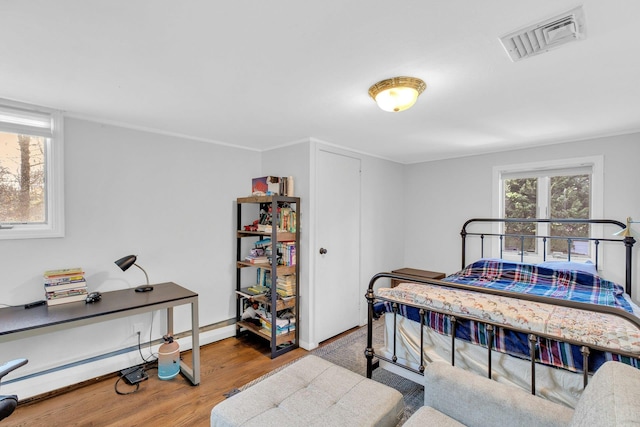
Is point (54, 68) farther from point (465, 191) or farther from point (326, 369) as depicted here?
point (465, 191)

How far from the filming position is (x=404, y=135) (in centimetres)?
296

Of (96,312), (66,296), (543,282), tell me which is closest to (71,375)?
(66,296)

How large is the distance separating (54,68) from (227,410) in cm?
197

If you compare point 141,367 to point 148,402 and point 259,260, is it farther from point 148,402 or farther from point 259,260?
point 259,260

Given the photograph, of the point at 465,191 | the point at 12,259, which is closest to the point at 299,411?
the point at 12,259

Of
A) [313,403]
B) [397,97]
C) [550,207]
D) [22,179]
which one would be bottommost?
[313,403]

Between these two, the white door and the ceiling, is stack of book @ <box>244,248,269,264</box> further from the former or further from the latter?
the ceiling

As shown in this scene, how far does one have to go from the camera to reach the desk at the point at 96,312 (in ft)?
5.81

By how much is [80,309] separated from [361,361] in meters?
2.24

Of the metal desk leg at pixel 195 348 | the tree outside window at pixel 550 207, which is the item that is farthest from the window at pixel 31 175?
the tree outside window at pixel 550 207

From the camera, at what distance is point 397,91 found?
1.75 meters

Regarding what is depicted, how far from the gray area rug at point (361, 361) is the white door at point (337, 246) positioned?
17 cm

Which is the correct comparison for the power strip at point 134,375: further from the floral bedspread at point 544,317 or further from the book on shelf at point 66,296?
the floral bedspread at point 544,317

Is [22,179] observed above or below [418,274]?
above
